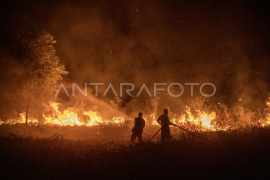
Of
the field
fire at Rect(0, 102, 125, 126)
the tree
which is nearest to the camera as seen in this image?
the field

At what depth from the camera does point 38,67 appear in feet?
44.3

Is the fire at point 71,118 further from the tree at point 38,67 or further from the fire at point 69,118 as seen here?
the tree at point 38,67

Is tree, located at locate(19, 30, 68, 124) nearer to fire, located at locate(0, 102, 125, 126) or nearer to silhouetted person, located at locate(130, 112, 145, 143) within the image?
fire, located at locate(0, 102, 125, 126)

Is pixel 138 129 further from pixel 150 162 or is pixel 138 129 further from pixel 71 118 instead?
pixel 71 118

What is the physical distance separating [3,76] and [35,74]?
2.04m

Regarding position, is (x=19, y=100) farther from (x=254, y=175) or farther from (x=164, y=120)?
(x=254, y=175)

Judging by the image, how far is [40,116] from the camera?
16.7 metres

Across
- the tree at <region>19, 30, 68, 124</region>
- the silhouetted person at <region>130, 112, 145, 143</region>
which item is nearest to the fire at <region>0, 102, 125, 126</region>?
the tree at <region>19, 30, 68, 124</region>

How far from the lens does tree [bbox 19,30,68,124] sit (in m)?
13.3

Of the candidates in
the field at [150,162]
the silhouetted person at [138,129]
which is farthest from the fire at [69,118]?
the field at [150,162]

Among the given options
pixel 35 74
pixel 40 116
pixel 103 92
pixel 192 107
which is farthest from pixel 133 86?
pixel 35 74

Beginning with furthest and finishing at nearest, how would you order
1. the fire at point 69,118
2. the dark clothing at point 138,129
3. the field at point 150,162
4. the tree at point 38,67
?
1. the fire at point 69,118
2. the tree at point 38,67
3. the dark clothing at point 138,129
4. the field at point 150,162

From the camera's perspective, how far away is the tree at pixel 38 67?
13281mm

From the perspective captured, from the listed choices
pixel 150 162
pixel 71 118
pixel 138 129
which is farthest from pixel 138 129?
pixel 71 118
